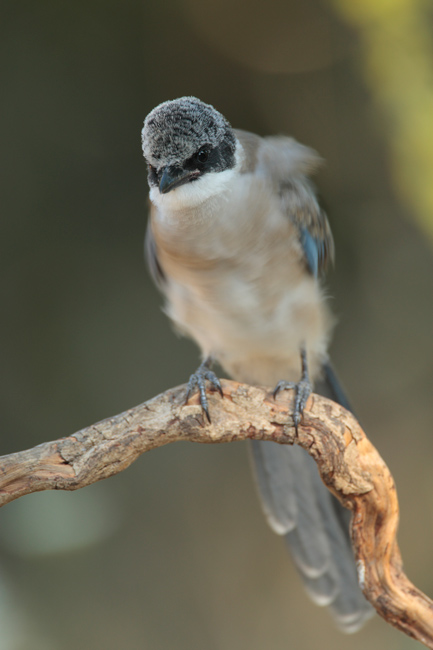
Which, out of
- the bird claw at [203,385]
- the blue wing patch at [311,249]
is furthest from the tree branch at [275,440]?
the blue wing patch at [311,249]

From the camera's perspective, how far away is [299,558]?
1.54 meters

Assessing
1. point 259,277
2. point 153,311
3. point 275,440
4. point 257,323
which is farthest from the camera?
point 153,311

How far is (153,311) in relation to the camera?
217 centimetres

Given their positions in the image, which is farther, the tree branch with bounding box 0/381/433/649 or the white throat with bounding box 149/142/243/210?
the white throat with bounding box 149/142/243/210

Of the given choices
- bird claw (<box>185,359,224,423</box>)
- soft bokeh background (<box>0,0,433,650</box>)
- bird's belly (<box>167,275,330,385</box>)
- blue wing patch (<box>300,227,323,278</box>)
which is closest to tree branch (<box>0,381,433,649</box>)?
bird claw (<box>185,359,224,423</box>)

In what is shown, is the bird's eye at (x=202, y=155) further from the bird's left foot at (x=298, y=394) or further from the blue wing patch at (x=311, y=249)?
the bird's left foot at (x=298, y=394)

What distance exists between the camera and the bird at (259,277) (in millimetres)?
1179

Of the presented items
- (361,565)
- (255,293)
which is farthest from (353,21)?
(361,565)

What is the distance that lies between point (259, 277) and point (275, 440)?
1.30 feet

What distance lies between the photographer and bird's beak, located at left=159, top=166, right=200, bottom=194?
44.9 inches

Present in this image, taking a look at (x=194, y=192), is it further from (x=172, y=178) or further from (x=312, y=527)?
(x=312, y=527)

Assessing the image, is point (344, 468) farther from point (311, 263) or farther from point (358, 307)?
point (358, 307)

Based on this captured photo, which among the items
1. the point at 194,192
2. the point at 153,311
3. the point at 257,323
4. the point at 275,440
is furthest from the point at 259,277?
the point at 153,311

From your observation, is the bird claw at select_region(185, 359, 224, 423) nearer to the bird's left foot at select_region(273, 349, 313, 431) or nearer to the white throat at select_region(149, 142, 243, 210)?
the bird's left foot at select_region(273, 349, 313, 431)
